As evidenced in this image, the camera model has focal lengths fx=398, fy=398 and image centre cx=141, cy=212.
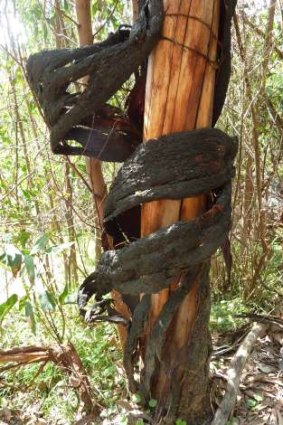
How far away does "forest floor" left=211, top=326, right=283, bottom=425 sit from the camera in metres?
1.33

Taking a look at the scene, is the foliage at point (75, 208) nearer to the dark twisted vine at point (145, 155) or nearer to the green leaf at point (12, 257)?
the green leaf at point (12, 257)

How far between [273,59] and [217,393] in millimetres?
1979

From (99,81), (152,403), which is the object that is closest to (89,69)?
(99,81)

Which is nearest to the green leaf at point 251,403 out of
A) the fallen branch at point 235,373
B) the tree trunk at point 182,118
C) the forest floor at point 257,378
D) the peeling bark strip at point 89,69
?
the forest floor at point 257,378

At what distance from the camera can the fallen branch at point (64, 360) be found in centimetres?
144

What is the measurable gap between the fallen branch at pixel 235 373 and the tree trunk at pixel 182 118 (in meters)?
0.15

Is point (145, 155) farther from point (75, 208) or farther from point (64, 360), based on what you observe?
point (75, 208)

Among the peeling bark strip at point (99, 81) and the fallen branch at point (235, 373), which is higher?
the peeling bark strip at point (99, 81)

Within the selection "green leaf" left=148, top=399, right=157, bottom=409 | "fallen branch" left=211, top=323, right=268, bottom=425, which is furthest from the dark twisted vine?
"fallen branch" left=211, top=323, right=268, bottom=425

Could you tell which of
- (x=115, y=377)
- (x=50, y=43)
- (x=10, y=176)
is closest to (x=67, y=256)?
(x=10, y=176)

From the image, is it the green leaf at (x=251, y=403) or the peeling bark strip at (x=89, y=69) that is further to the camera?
the green leaf at (x=251, y=403)

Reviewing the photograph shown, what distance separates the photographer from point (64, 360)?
1.50m

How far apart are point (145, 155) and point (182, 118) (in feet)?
0.42

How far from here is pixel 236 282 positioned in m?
2.39
